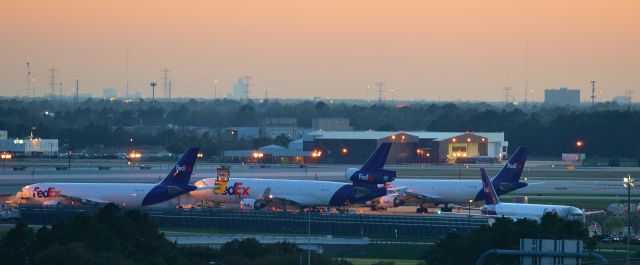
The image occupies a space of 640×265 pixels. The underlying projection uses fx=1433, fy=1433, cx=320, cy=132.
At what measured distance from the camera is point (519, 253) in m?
27.5

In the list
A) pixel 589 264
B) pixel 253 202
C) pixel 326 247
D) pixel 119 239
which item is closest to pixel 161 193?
pixel 253 202

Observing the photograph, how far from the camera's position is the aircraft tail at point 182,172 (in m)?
83.7

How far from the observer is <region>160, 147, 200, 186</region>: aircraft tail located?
275 feet

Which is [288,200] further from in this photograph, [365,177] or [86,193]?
[86,193]

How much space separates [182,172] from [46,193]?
8686mm

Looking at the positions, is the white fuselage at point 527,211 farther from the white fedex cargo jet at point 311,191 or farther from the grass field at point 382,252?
the white fedex cargo jet at point 311,191

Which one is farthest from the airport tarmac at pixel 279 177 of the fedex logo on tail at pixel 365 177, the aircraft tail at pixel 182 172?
the fedex logo on tail at pixel 365 177

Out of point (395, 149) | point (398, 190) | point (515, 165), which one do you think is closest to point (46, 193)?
point (398, 190)

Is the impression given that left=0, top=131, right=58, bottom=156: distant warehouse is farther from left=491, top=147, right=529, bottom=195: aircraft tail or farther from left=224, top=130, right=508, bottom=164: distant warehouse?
left=491, top=147, right=529, bottom=195: aircraft tail

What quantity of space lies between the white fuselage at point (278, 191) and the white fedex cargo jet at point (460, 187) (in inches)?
263

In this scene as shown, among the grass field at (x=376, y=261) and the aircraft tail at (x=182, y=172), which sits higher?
the aircraft tail at (x=182, y=172)

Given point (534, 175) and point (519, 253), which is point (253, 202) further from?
point (519, 253)

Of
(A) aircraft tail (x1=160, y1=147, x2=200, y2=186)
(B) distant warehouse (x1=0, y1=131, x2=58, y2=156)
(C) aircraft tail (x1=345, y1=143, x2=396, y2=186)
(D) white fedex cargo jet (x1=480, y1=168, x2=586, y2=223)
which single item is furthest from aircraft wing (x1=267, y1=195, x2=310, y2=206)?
(B) distant warehouse (x1=0, y1=131, x2=58, y2=156)

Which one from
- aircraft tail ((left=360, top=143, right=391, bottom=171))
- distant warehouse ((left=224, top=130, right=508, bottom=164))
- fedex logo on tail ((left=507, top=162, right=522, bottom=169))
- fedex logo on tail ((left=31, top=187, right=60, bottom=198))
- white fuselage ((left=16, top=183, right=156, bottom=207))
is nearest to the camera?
white fuselage ((left=16, top=183, right=156, bottom=207))
